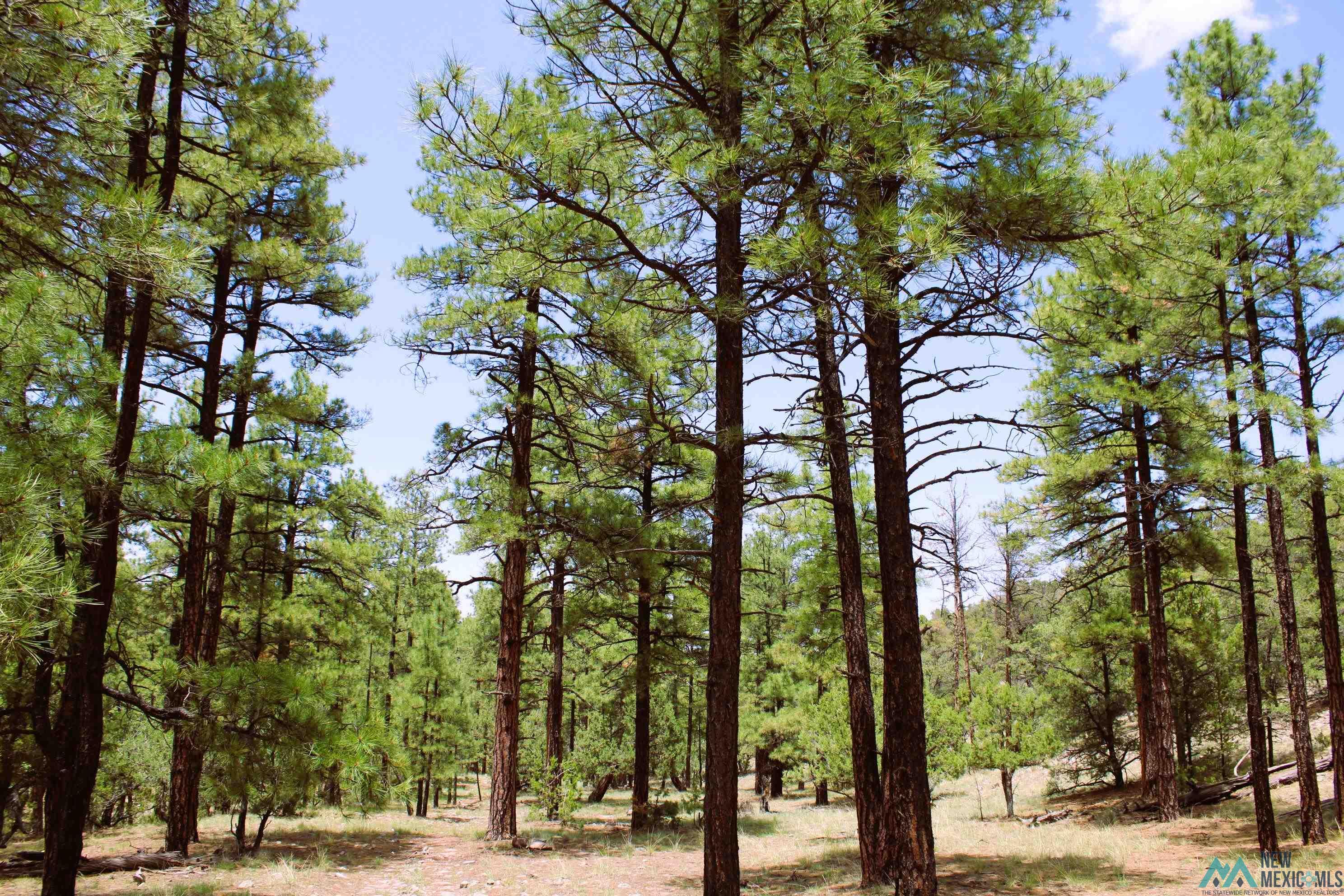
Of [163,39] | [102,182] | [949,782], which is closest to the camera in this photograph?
[102,182]

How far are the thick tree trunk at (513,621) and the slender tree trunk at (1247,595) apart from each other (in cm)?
927

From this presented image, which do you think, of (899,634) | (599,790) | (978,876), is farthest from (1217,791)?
(599,790)

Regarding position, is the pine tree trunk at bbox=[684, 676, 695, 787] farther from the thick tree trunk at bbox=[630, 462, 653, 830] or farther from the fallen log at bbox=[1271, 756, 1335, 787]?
the fallen log at bbox=[1271, 756, 1335, 787]

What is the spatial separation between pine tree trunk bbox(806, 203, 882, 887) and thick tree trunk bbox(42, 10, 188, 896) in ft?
18.6

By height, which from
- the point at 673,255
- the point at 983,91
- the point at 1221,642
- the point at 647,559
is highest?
the point at 983,91

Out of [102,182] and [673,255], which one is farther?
[673,255]

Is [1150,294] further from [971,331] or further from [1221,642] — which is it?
[1221,642]

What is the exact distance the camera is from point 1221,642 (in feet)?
49.3

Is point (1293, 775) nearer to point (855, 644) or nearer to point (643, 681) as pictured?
point (855, 644)

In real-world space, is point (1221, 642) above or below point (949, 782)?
above

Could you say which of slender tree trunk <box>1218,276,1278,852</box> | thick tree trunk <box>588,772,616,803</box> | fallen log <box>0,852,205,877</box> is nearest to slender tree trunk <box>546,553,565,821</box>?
fallen log <box>0,852,205,877</box>

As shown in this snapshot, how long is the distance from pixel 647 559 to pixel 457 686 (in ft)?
49.1

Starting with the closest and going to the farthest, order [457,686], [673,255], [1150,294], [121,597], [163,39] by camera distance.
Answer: [163,39]
[673,255]
[121,597]
[1150,294]
[457,686]

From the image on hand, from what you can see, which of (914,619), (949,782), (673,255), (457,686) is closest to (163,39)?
(673,255)
